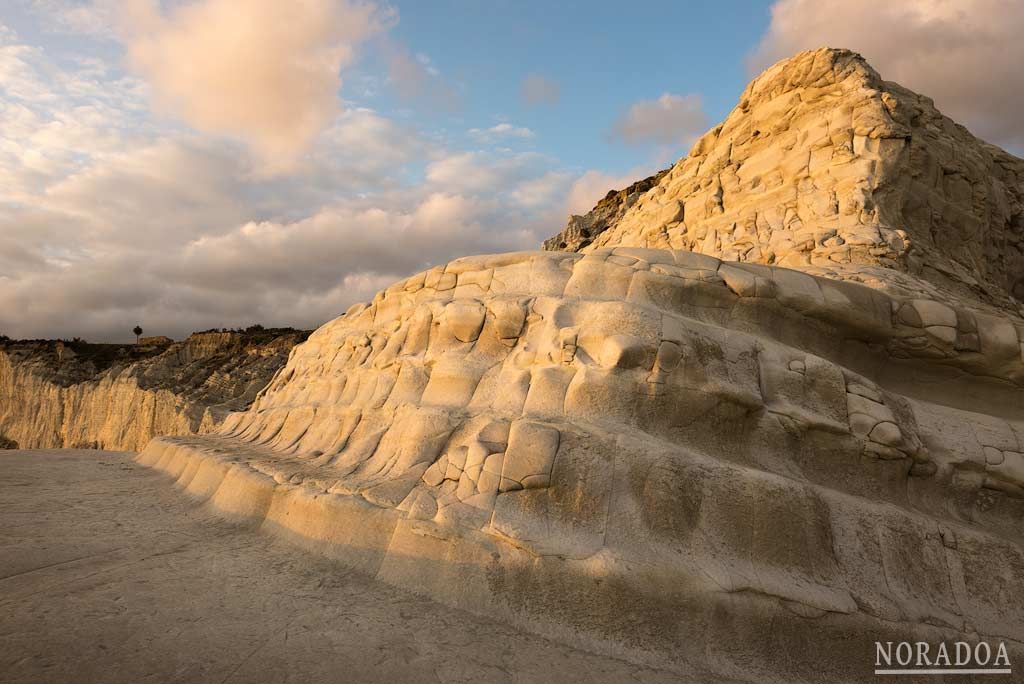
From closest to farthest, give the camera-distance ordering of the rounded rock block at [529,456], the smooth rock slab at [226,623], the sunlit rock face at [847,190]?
1. the smooth rock slab at [226,623]
2. the rounded rock block at [529,456]
3. the sunlit rock face at [847,190]

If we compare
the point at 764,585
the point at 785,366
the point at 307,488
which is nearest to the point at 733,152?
the point at 785,366

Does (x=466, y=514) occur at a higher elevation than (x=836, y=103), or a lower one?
lower

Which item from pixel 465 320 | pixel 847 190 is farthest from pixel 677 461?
pixel 847 190

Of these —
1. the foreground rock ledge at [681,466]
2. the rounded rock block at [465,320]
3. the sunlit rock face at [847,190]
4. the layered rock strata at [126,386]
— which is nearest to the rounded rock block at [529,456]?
the foreground rock ledge at [681,466]

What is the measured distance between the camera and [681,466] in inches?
122

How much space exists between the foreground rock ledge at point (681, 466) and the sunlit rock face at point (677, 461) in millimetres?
15

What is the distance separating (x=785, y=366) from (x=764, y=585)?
1529 millimetres

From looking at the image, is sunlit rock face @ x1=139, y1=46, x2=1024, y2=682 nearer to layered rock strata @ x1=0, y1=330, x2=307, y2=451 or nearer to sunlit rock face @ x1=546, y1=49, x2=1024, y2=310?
sunlit rock face @ x1=546, y1=49, x2=1024, y2=310

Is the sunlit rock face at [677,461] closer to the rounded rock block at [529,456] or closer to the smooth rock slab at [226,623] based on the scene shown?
the rounded rock block at [529,456]

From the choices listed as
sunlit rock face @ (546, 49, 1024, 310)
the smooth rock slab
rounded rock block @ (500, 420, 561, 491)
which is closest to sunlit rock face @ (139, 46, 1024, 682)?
rounded rock block @ (500, 420, 561, 491)

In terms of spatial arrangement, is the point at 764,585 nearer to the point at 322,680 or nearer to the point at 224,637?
the point at 322,680

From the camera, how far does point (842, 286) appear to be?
434 cm

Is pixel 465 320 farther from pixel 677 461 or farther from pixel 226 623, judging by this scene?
pixel 226 623

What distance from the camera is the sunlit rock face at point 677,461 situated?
277 cm
